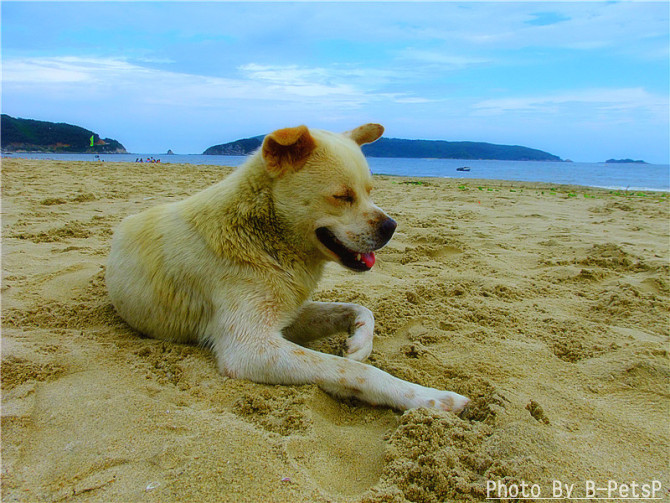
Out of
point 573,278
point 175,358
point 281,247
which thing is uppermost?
point 281,247

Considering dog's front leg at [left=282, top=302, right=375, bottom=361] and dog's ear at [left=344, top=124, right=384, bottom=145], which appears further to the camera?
dog's ear at [left=344, top=124, right=384, bottom=145]

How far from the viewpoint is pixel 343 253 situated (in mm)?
2727

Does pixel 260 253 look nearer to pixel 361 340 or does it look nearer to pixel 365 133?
pixel 361 340

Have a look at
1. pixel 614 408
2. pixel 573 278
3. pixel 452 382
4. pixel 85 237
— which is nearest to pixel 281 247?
pixel 452 382

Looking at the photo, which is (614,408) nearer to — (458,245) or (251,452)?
(251,452)

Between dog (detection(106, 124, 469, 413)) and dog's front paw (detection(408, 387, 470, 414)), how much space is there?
45 centimetres

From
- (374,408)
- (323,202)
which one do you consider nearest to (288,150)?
(323,202)

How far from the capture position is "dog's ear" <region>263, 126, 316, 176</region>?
8.24ft

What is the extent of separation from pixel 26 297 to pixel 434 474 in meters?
3.19

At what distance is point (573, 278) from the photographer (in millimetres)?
4121

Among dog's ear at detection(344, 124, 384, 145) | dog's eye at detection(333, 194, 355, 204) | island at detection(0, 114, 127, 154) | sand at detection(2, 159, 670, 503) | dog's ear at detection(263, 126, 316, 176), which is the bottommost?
sand at detection(2, 159, 670, 503)

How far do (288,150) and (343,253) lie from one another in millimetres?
738

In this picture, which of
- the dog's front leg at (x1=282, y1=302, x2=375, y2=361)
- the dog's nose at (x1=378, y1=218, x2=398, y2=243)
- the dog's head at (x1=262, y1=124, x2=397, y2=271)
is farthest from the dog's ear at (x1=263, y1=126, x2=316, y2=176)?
the dog's front leg at (x1=282, y1=302, x2=375, y2=361)

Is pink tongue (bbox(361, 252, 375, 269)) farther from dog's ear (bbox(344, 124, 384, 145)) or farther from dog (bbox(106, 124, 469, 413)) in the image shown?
dog's ear (bbox(344, 124, 384, 145))
